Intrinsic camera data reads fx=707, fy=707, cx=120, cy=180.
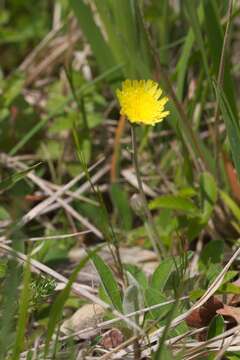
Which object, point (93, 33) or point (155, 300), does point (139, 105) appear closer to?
point (155, 300)

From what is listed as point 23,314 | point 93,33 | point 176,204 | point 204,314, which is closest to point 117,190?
point 176,204

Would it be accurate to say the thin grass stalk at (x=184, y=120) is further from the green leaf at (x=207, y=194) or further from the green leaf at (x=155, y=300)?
the green leaf at (x=155, y=300)

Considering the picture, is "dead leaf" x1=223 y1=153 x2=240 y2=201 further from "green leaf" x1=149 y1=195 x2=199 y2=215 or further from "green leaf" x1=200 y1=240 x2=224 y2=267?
"green leaf" x1=200 y1=240 x2=224 y2=267

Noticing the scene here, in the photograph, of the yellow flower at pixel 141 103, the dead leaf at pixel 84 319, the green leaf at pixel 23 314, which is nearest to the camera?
the green leaf at pixel 23 314

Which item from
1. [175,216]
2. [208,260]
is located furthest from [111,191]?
[208,260]

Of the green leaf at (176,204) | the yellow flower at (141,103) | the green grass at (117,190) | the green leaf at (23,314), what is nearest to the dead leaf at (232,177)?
the green grass at (117,190)

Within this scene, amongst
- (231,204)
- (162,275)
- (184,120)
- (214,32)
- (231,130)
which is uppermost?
(214,32)

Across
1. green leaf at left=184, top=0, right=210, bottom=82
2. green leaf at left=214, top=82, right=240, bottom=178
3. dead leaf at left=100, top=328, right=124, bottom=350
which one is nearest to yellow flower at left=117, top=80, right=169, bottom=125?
green leaf at left=214, top=82, right=240, bottom=178
